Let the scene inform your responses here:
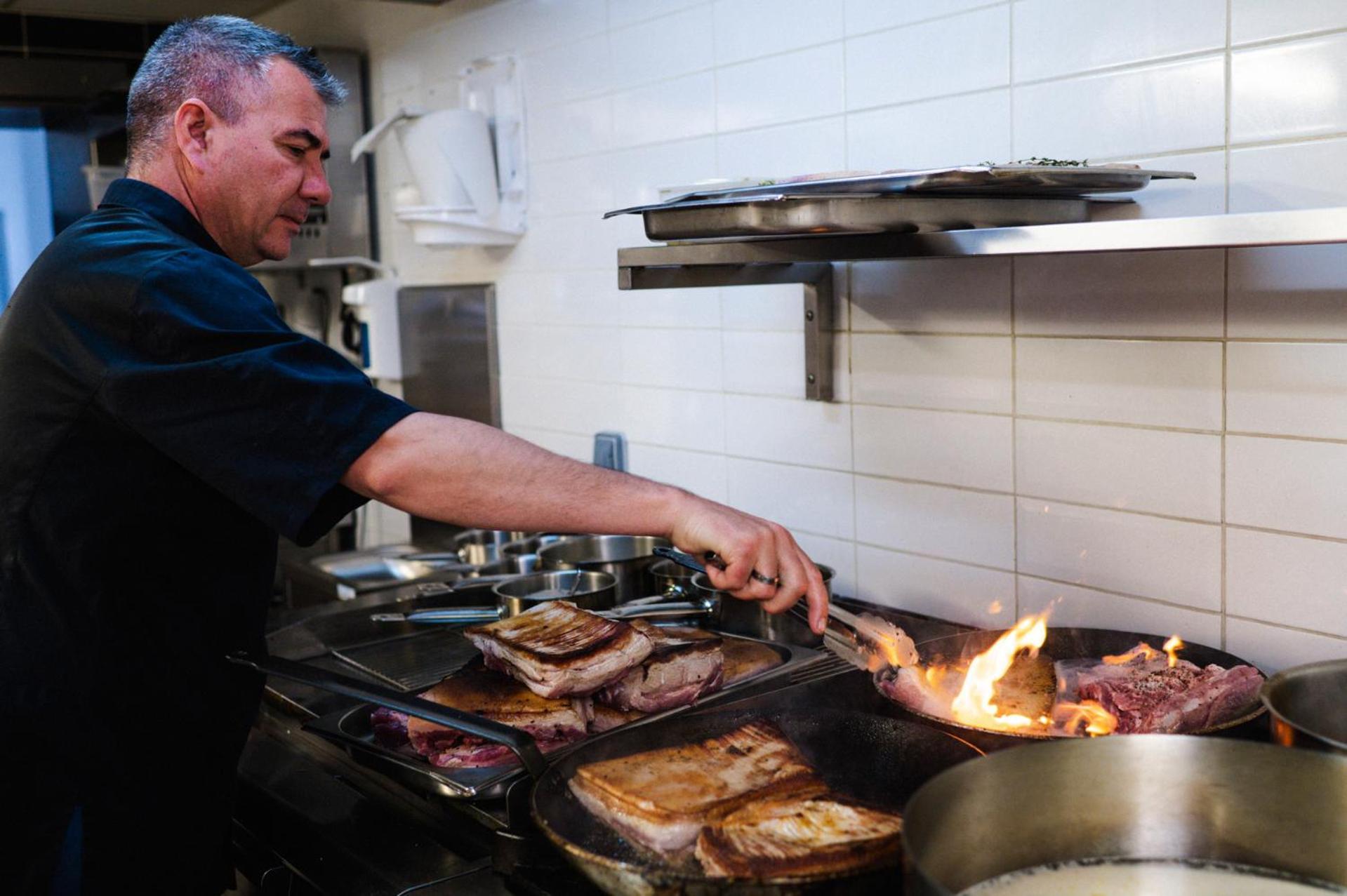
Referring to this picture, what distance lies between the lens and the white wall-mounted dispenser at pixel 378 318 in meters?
3.47

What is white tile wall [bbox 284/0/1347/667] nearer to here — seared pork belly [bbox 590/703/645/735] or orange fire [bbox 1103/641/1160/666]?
orange fire [bbox 1103/641/1160/666]

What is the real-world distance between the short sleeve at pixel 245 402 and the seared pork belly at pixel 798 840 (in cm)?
52

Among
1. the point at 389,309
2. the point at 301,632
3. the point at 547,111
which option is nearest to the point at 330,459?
the point at 301,632

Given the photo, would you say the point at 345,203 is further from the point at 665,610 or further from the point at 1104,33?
the point at 1104,33

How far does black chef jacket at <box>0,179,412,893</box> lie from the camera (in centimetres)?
125

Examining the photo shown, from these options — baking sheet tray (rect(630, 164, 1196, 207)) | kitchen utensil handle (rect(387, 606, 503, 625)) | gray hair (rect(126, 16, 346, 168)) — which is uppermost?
gray hair (rect(126, 16, 346, 168))

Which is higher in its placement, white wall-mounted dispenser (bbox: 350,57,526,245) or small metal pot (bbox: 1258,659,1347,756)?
white wall-mounted dispenser (bbox: 350,57,526,245)

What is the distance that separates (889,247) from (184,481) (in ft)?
3.02

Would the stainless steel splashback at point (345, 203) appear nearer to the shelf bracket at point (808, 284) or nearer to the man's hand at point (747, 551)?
the shelf bracket at point (808, 284)

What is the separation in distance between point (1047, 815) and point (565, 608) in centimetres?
88

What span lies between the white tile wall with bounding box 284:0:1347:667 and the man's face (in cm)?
89

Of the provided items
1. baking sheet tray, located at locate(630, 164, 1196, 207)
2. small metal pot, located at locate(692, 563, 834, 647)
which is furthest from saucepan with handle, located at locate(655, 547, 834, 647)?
baking sheet tray, located at locate(630, 164, 1196, 207)

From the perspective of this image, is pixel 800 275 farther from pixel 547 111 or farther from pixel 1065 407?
pixel 547 111

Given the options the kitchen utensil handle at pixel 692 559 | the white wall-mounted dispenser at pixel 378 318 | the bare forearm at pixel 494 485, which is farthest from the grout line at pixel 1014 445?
the white wall-mounted dispenser at pixel 378 318
